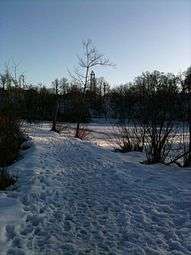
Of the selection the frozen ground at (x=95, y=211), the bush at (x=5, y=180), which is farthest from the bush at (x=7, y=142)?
the bush at (x=5, y=180)

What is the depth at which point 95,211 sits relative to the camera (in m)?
7.24

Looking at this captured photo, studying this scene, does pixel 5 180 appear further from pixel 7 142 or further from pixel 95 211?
pixel 7 142

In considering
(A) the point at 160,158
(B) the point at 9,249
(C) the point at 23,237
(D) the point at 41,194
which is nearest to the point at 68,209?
(D) the point at 41,194

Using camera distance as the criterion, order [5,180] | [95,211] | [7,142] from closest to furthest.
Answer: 1. [95,211]
2. [5,180]
3. [7,142]

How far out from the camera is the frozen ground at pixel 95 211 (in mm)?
5602

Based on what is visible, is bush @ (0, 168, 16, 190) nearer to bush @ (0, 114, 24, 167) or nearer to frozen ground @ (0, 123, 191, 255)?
frozen ground @ (0, 123, 191, 255)

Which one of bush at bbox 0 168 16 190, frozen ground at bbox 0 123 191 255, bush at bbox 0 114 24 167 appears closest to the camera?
frozen ground at bbox 0 123 191 255

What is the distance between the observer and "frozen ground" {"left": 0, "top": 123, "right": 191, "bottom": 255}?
5.60 meters

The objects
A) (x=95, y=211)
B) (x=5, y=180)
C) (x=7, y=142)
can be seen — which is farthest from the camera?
(x=7, y=142)

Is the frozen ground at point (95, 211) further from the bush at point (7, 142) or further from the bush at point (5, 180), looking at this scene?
the bush at point (7, 142)

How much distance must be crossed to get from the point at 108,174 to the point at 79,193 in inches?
94.2

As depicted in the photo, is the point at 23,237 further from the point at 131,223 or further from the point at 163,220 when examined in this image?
the point at 163,220

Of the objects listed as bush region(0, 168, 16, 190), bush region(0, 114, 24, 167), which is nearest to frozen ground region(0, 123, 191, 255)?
bush region(0, 168, 16, 190)

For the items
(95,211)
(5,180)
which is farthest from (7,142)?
(95,211)
